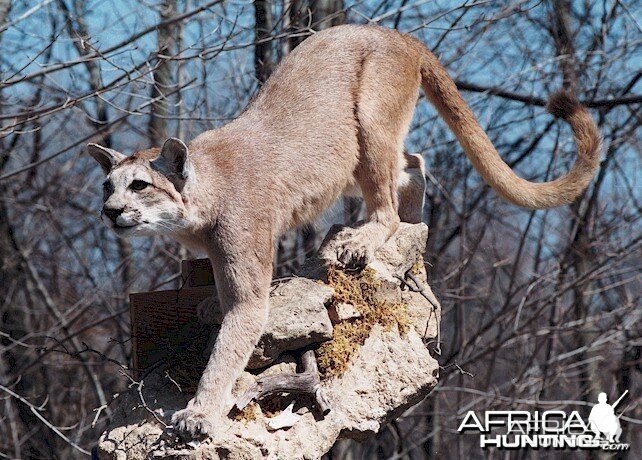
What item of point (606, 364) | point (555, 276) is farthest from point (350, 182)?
point (606, 364)

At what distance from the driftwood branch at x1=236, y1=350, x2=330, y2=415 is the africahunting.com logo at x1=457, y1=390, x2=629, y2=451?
1.92 metres

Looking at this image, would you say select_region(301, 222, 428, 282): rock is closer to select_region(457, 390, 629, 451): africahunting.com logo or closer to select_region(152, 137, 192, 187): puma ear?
select_region(152, 137, 192, 187): puma ear

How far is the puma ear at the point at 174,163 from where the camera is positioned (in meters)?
4.17

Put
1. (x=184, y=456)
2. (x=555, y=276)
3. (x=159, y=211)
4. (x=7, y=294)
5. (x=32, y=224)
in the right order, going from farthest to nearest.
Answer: (x=32, y=224) < (x=7, y=294) < (x=555, y=276) < (x=159, y=211) < (x=184, y=456)

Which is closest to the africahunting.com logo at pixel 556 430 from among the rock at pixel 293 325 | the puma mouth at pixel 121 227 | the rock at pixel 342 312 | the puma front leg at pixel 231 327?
the rock at pixel 342 312

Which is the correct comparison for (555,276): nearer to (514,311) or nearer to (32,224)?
(514,311)

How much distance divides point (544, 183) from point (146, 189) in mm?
2525

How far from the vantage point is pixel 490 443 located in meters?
7.66

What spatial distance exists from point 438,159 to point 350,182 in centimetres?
503

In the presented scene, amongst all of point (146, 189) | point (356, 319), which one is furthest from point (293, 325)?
point (146, 189)

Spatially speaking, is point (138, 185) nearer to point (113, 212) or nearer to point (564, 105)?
point (113, 212)

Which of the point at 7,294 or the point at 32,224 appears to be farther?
the point at 32,224

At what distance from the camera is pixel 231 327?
13.6 ft

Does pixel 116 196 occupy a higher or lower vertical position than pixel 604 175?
lower
